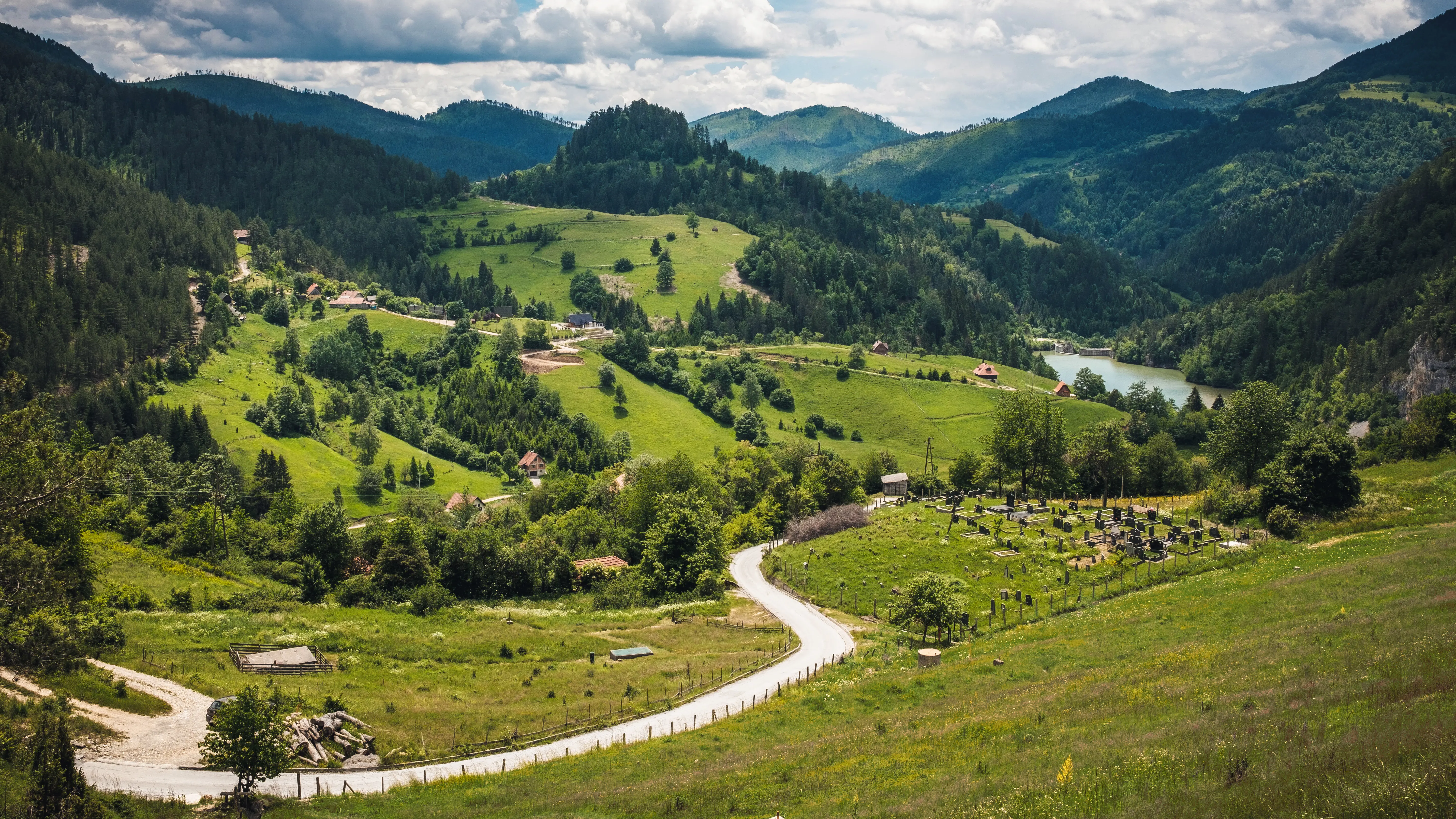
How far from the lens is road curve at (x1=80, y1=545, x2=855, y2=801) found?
32719 millimetres

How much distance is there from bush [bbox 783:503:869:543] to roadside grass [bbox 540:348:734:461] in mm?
54540

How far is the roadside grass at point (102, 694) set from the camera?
124 feet

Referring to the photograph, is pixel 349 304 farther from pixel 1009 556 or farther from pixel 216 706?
pixel 216 706

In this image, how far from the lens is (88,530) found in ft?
234

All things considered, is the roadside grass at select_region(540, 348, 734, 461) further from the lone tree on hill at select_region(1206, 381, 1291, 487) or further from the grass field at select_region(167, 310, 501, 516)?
the lone tree on hill at select_region(1206, 381, 1291, 487)

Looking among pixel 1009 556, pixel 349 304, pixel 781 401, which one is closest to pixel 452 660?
pixel 1009 556

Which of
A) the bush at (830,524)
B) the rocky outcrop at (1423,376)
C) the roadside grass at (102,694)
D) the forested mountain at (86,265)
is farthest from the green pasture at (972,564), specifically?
the forested mountain at (86,265)

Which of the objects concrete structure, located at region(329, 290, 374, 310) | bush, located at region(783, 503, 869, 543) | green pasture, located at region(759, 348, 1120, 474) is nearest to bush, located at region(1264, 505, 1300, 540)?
bush, located at region(783, 503, 869, 543)

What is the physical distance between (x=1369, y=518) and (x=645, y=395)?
396 ft

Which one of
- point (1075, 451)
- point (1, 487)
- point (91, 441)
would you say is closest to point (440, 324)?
point (91, 441)

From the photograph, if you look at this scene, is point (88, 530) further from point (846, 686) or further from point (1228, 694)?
point (1228, 694)

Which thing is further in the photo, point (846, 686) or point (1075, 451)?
point (1075, 451)

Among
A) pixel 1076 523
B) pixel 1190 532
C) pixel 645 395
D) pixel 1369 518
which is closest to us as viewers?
pixel 1369 518

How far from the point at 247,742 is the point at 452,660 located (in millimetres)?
20232
